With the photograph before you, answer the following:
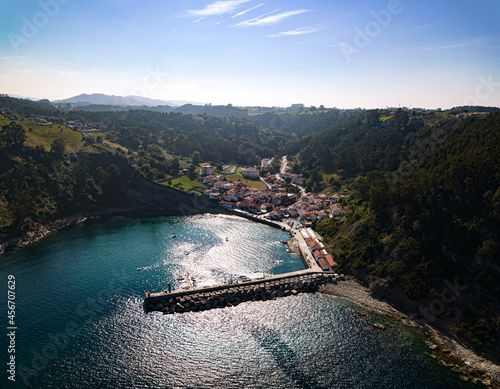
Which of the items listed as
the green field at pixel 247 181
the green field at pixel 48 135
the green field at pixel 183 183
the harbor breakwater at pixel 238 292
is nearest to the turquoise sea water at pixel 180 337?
the harbor breakwater at pixel 238 292

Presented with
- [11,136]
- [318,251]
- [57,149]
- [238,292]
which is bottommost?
[238,292]

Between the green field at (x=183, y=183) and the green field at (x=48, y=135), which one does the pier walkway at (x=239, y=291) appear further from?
the green field at (x=48, y=135)

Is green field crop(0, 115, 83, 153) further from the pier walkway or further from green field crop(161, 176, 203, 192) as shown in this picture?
the pier walkway

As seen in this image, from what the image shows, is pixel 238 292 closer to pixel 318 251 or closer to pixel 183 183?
pixel 318 251

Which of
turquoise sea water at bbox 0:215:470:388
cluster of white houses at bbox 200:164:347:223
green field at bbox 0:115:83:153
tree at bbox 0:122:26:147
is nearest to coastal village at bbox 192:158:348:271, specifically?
cluster of white houses at bbox 200:164:347:223

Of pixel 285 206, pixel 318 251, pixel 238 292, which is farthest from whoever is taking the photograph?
pixel 285 206

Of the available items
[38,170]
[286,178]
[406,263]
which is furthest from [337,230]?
[38,170]

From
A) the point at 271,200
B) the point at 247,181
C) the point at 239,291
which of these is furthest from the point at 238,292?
the point at 247,181
